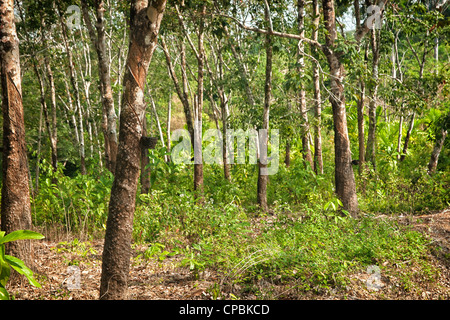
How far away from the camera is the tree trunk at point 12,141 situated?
165 inches

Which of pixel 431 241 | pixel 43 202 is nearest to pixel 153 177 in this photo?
pixel 43 202

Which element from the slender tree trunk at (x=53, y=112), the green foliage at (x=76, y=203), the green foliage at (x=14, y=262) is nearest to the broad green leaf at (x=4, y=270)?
the green foliage at (x=14, y=262)

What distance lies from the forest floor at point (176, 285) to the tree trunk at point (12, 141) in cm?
52

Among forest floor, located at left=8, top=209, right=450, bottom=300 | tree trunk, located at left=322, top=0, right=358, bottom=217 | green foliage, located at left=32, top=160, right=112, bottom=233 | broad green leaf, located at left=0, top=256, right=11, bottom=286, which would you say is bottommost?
forest floor, located at left=8, top=209, right=450, bottom=300

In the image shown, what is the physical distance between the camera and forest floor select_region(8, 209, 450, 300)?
13.9ft

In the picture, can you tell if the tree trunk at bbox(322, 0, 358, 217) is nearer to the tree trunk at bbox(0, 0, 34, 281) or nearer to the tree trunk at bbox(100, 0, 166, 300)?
the tree trunk at bbox(100, 0, 166, 300)

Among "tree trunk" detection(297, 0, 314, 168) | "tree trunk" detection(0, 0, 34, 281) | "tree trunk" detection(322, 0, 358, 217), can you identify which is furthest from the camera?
"tree trunk" detection(322, 0, 358, 217)

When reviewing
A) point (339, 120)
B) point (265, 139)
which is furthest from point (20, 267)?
point (265, 139)

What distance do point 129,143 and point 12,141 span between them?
5.70 feet

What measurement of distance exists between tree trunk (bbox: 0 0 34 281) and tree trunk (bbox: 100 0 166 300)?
142 centimetres

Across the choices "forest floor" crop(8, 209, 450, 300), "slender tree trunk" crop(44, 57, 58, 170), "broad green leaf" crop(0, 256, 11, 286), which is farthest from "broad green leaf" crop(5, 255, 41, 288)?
"slender tree trunk" crop(44, 57, 58, 170)

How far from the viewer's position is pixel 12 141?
428 centimetres

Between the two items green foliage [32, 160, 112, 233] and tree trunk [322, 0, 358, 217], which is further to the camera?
tree trunk [322, 0, 358, 217]

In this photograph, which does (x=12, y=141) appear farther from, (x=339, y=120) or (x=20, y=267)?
(x=339, y=120)
